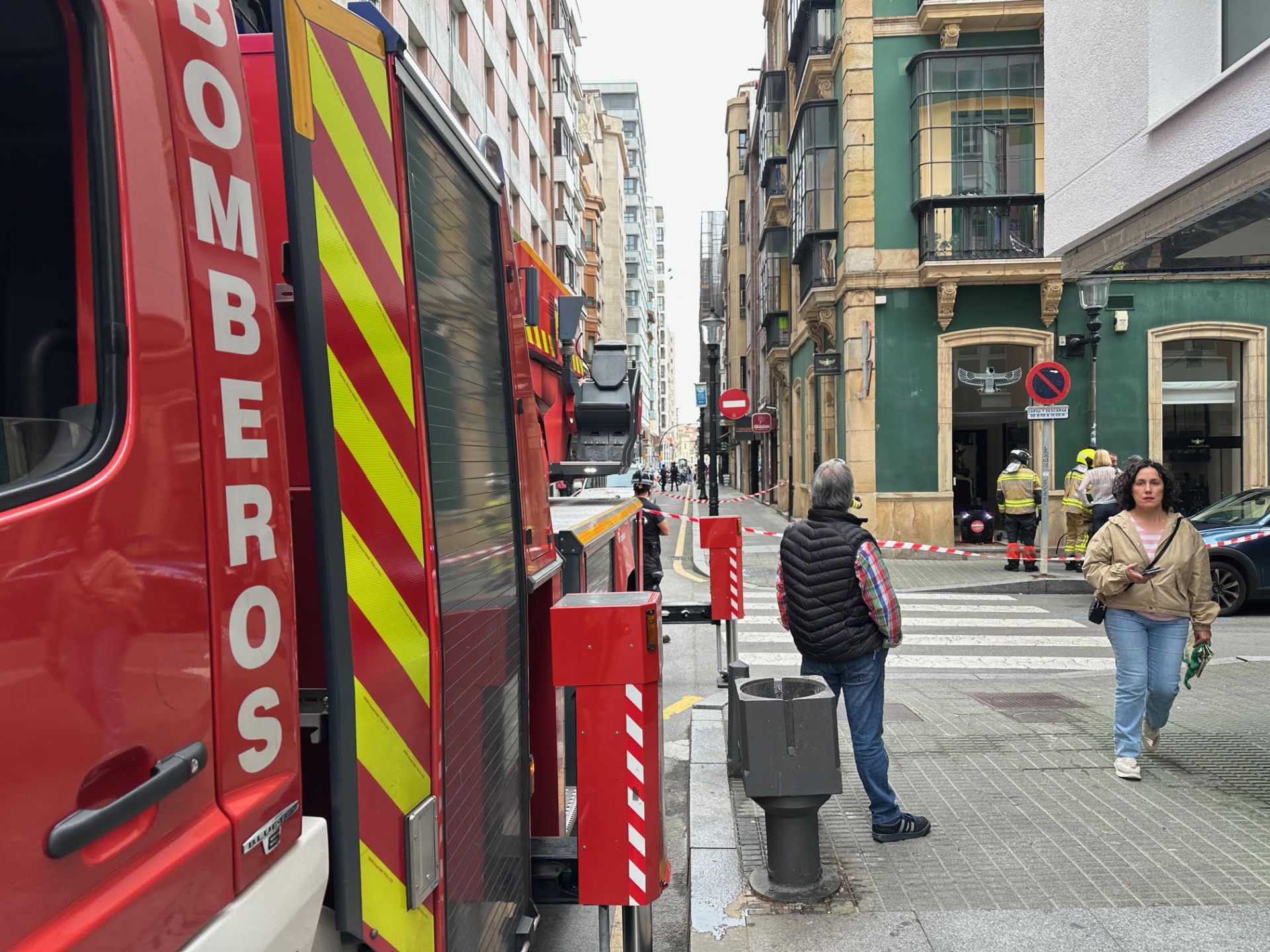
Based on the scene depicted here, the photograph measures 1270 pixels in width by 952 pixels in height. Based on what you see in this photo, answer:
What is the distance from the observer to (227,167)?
1499 mm

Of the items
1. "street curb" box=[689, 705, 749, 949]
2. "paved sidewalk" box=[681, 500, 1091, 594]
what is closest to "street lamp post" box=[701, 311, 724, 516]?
"paved sidewalk" box=[681, 500, 1091, 594]

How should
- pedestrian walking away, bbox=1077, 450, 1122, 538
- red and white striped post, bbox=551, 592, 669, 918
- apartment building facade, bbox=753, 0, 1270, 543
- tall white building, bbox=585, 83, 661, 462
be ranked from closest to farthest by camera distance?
1. red and white striped post, bbox=551, 592, 669, 918
2. pedestrian walking away, bbox=1077, 450, 1122, 538
3. apartment building facade, bbox=753, 0, 1270, 543
4. tall white building, bbox=585, 83, 661, 462

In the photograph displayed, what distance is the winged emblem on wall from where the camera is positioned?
18641 millimetres

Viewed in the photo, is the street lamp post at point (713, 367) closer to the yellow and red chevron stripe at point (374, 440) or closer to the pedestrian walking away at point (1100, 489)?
the pedestrian walking away at point (1100, 489)

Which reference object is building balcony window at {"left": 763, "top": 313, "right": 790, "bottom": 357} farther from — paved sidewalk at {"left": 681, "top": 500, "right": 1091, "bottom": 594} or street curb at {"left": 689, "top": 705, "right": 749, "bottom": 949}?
street curb at {"left": 689, "top": 705, "right": 749, "bottom": 949}

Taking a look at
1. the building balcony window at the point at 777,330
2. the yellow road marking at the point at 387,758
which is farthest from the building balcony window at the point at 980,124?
the yellow road marking at the point at 387,758

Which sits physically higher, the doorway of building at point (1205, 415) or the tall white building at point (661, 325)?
the tall white building at point (661, 325)

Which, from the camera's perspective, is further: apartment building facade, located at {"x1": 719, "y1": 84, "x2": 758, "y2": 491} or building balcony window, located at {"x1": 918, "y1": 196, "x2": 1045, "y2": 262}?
apartment building facade, located at {"x1": 719, "y1": 84, "x2": 758, "y2": 491}

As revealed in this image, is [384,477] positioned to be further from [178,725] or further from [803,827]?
[803,827]

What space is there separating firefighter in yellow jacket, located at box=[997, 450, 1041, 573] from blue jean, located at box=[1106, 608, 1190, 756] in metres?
9.93

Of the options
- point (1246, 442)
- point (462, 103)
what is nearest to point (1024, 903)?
point (1246, 442)

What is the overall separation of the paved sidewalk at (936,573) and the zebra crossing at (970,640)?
2.45 feet

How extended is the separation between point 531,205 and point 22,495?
33258mm

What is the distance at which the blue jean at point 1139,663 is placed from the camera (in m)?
5.09
